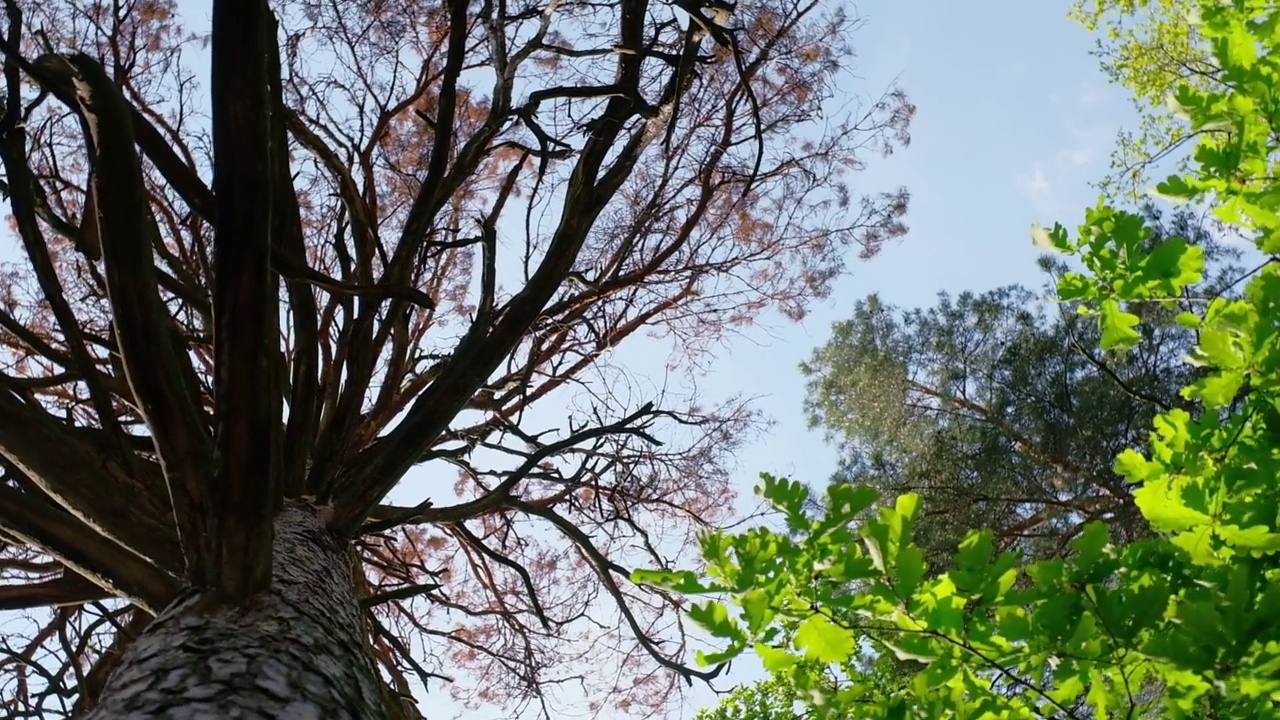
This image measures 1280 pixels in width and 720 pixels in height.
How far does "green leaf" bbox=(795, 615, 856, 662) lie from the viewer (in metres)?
1.31

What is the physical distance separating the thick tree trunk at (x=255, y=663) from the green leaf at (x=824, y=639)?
2.71 ft

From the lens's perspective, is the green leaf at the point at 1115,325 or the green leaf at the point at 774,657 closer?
the green leaf at the point at 774,657

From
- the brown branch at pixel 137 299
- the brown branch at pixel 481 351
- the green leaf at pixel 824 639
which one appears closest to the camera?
the green leaf at pixel 824 639

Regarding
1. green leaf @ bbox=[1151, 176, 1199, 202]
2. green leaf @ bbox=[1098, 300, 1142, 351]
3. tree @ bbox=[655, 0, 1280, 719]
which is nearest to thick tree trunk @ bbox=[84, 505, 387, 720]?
tree @ bbox=[655, 0, 1280, 719]

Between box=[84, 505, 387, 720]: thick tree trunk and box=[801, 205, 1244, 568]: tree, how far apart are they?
14.8 ft

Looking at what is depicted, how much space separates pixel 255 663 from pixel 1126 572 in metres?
1.60

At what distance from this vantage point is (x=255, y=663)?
5.08 feet

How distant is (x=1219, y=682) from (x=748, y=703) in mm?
3051

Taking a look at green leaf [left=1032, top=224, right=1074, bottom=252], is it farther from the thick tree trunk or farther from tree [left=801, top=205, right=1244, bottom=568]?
tree [left=801, top=205, right=1244, bottom=568]

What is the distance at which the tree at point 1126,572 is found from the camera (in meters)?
1.20

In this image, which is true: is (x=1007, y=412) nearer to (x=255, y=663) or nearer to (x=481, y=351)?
(x=481, y=351)

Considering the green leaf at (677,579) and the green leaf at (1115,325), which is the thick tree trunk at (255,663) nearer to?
the green leaf at (677,579)

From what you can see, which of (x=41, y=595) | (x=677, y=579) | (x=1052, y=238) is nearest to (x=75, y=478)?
(x=41, y=595)

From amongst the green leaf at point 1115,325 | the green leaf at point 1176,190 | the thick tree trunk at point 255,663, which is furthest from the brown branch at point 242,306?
the green leaf at point 1176,190
